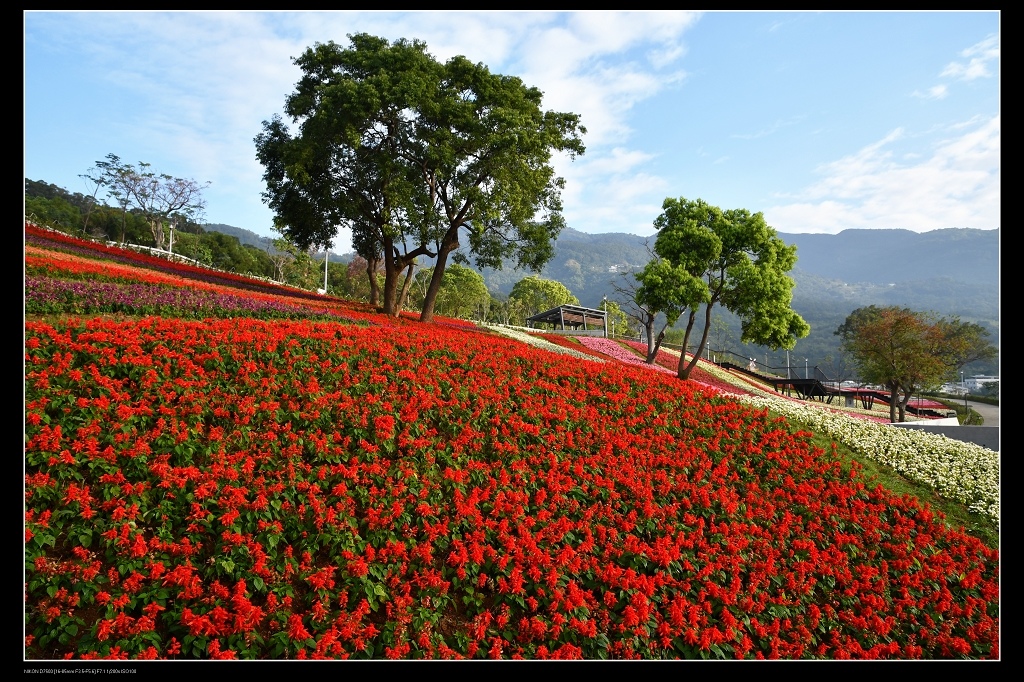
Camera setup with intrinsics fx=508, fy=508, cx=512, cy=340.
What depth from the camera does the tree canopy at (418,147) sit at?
19531mm

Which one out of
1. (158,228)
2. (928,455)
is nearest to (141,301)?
(928,455)

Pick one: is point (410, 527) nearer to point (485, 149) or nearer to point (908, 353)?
point (485, 149)

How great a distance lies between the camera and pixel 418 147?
20219 millimetres

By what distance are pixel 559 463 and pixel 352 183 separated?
18699mm

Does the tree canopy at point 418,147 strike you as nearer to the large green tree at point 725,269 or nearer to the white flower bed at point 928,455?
the large green tree at point 725,269

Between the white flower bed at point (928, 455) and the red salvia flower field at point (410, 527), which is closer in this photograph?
the red salvia flower field at point (410, 527)

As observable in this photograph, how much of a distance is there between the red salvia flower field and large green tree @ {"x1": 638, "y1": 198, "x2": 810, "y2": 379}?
14.0 meters

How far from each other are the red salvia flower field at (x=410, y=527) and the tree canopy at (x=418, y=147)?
12174 millimetres

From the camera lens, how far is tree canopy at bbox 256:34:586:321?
1953 centimetres

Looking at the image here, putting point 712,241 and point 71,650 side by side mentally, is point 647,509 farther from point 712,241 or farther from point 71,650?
point 712,241

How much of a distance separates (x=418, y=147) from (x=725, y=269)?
49.3ft

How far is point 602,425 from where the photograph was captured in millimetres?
9492

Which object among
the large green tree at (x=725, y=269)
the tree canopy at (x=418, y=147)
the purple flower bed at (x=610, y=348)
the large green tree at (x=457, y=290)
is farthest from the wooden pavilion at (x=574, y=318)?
the tree canopy at (x=418, y=147)
